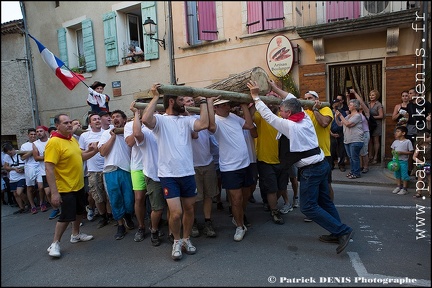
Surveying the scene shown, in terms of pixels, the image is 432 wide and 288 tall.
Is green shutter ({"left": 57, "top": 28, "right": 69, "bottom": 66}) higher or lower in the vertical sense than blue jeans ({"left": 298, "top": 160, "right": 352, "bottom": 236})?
higher

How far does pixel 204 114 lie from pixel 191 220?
4.02 ft

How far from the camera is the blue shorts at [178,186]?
137 inches

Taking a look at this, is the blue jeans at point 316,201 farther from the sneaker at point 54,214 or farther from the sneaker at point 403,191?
the sneaker at point 54,214

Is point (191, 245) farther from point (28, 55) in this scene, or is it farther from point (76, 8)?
point (28, 55)

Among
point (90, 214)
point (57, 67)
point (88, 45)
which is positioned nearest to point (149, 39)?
point (88, 45)

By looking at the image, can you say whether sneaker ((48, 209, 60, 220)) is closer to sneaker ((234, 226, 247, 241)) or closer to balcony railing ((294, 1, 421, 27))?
sneaker ((234, 226, 247, 241))

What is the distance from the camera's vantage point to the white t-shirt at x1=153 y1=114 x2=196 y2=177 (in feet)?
11.5

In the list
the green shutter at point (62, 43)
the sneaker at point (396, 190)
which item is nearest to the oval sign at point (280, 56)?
the sneaker at point (396, 190)

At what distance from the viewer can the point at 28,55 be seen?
495 inches

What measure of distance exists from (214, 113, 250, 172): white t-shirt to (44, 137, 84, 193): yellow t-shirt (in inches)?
71.1

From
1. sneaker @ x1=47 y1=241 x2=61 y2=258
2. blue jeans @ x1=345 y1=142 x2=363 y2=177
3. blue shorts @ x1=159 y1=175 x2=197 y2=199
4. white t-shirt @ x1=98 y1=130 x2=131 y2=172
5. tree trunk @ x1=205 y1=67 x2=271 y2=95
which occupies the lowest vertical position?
sneaker @ x1=47 y1=241 x2=61 y2=258

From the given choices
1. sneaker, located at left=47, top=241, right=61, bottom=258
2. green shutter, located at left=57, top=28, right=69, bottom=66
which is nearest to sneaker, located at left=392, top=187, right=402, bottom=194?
sneaker, located at left=47, top=241, right=61, bottom=258

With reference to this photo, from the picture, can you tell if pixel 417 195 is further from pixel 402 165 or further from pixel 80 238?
pixel 80 238

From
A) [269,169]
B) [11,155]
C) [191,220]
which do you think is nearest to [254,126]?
[269,169]
